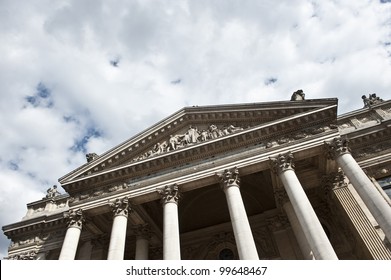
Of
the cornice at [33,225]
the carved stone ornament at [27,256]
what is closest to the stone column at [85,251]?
the cornice at [33,225]

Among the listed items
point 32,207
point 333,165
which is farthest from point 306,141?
point 32,207

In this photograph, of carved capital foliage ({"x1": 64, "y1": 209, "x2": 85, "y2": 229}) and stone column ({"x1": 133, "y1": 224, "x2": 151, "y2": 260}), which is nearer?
carved capital foliage ({"x1": 64, "y1": 209, "x2": 85, "y2": 229})

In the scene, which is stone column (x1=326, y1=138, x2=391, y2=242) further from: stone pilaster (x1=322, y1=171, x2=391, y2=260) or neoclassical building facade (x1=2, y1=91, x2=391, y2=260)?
stone pilaster (x1=322, y1=171, x2=391, y2=260)

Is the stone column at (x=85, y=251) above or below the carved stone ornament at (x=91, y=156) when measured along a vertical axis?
below

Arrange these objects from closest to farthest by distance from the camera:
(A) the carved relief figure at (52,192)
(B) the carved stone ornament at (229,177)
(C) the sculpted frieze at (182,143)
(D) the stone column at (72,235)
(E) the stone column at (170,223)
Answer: (E) the stone column at (170,223), (B) the carved stone ornament at (229,177), (D) the stone column at (72,235), (C) the sculpted frieze at (182,143), (A) the carved relief figure at (52,192)

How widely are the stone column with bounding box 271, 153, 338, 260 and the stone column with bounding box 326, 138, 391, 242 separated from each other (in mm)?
2292

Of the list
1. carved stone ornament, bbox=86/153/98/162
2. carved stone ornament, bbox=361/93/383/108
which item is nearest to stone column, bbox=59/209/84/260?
carved stone ornament, bbox=86/153/98/162

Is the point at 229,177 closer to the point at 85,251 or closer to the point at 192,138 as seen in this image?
the point at 192,138

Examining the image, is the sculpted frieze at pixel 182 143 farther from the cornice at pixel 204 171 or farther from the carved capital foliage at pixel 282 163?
the carved capital foliage at pixel 282 163

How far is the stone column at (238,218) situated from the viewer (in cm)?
1281

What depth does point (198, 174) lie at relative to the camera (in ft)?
55.9

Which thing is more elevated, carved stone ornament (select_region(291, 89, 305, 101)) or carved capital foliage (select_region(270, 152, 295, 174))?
carved stone ornament (select_region(291, 89, 305, 101))

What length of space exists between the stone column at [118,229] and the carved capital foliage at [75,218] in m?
2.23

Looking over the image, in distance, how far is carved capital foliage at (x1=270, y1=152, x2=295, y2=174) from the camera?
15.5 meters
